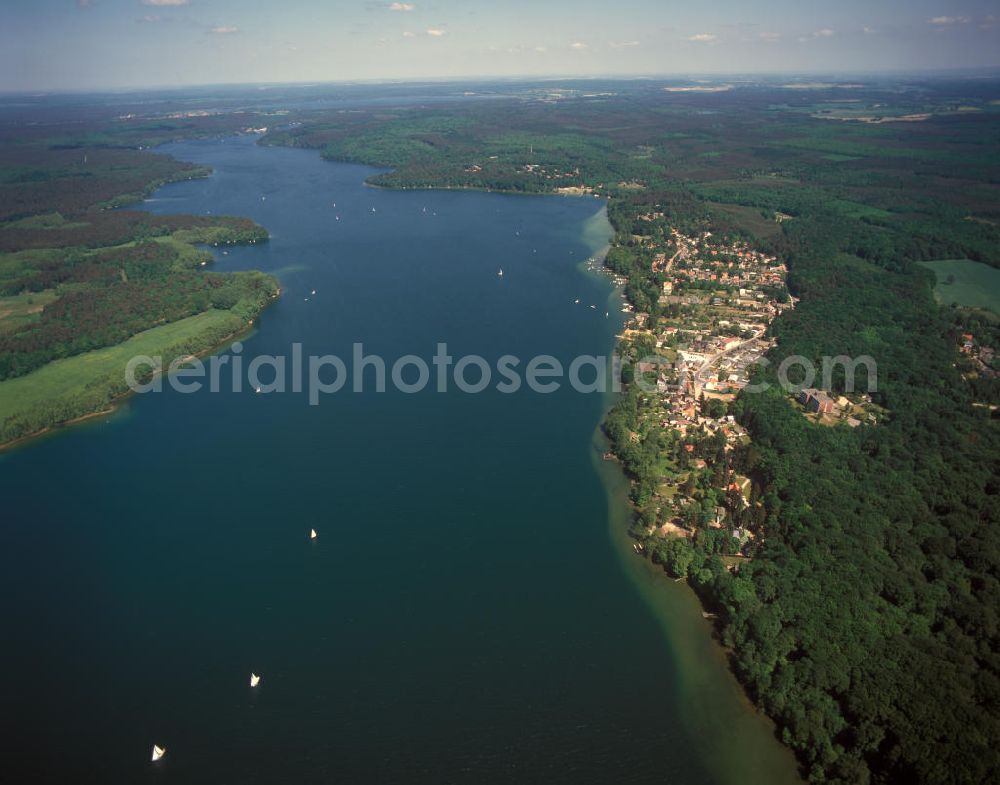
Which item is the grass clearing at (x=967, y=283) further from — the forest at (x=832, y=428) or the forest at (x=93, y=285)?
the forest at (x=93, y=285)

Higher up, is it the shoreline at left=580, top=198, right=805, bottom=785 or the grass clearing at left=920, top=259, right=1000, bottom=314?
the grass clearing at left=920, top=259, right=1000, bottom=314

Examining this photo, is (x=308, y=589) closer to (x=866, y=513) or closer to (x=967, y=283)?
(x=866, y=513)

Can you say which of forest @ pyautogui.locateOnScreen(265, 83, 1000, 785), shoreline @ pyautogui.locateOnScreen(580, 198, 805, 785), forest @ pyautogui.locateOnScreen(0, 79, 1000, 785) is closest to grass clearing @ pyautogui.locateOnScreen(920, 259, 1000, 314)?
forest @ pyautogui.locateOnScreen(0, 79, 1000, 785)

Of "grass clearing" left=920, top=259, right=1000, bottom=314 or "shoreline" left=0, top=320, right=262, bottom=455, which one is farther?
"grass clearing" left=920, top=259, right=1000, bottom=314

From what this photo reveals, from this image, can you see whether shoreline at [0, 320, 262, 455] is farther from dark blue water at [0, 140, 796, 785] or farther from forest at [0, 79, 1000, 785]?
forest at [0, 79, 1000, 785]

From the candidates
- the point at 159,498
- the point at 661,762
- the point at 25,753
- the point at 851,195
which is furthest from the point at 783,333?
the point at 851,195

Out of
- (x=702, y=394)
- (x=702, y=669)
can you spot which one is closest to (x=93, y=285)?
(x=702, y=394)

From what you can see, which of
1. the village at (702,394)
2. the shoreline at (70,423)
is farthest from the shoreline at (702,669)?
the shoreline at (70,423)

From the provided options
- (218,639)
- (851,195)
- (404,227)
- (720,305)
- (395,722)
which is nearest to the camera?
(395,722)

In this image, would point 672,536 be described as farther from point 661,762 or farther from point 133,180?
point 133,180
